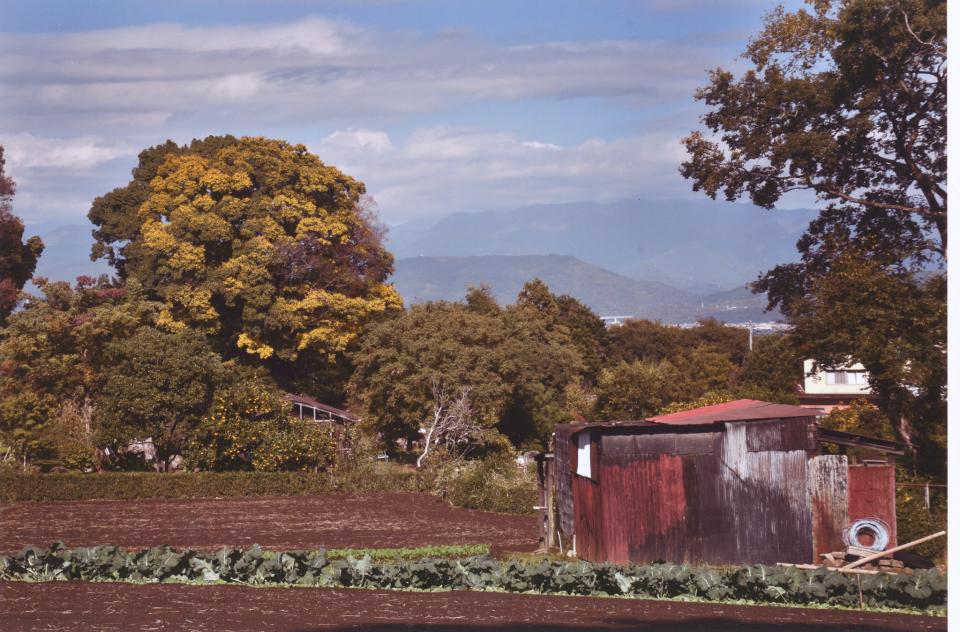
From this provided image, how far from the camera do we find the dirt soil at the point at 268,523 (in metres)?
24.9

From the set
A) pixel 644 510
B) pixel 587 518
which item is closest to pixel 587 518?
pixel 587 518

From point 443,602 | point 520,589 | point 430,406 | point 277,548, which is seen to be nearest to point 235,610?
point 443,602

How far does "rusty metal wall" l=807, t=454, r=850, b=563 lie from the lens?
18.5 meters

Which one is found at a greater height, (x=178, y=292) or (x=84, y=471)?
(x=178, y=292)

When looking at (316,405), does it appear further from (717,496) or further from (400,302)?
(717,496)

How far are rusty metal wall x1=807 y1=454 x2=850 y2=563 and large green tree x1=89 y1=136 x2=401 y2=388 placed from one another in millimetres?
29065

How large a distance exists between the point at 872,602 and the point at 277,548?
13.9 m

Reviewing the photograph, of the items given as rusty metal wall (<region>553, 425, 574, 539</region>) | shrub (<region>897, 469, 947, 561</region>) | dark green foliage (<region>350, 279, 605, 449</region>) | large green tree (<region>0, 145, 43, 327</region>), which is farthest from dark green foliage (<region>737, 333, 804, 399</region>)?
large green tree (<region>0, 145, 43, 327</region>)

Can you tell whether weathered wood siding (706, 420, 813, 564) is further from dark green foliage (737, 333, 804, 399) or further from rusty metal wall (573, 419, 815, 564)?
dark green foliage (737, 333, 804, 399)

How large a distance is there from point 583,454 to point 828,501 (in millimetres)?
4658

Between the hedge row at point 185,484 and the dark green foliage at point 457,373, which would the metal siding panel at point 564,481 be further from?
the dark green foliage at point 457,373

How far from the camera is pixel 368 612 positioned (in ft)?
41.0

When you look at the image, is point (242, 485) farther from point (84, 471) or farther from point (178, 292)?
point (178, 292)

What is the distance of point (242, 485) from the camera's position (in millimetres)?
35875
